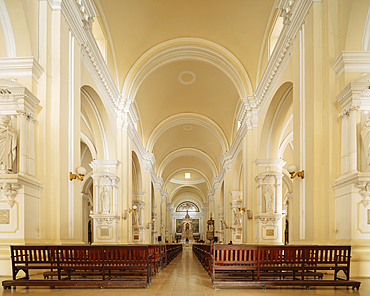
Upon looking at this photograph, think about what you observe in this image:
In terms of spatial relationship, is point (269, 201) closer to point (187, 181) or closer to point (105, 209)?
point (105, 209)

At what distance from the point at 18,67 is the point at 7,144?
1.50 meters

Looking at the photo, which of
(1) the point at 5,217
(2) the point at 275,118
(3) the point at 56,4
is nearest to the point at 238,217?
(2) the point at 275,118

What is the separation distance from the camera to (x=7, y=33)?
702 centimetres

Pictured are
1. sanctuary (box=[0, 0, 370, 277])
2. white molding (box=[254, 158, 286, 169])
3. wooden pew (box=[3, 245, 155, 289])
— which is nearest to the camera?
wooden pew (box=[3, 245, 155, 289])

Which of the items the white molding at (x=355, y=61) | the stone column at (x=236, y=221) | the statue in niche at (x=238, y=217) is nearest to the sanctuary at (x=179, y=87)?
the white molding at (x=355, y=61)

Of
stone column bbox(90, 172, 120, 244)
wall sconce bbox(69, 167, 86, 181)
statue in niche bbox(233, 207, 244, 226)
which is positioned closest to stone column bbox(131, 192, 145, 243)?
statue in niche bbox(233, 207, 244, 226)

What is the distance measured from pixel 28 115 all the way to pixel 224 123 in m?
17.4

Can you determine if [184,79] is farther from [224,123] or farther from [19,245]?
[19,245]

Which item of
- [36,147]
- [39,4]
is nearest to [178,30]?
[39,4]

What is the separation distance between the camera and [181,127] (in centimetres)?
2767

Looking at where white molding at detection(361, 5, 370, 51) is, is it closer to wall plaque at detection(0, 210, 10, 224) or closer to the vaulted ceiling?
the vaulted ceiling

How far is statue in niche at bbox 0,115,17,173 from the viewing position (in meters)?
6.44

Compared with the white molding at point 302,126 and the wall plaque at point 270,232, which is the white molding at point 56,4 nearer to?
the white molding at point 302,126

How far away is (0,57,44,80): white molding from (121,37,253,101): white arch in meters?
8.65
